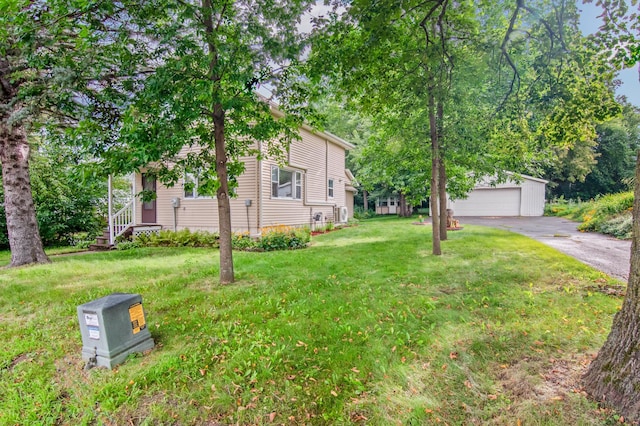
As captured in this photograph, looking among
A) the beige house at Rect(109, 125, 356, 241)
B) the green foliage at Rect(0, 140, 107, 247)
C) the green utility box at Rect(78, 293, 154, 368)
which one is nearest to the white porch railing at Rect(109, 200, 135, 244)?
the beige house at Rect(109, 125, 356, 241)

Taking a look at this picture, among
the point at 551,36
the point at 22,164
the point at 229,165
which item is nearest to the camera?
the point at 551,36

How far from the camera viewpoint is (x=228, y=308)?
166 inches

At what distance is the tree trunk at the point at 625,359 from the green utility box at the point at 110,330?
4019 millimetres

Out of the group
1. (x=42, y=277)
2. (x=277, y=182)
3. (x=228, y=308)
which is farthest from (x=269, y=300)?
(x=277, y=182)

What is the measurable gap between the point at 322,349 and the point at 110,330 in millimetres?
2053

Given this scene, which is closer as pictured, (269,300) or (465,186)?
(269,300)

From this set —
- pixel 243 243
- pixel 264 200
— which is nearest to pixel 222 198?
pixel 243 243

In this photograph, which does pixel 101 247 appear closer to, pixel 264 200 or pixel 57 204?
pixel 57 204

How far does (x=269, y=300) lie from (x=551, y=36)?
5943mm

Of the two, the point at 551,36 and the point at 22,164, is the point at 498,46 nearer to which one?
the point at 551,36

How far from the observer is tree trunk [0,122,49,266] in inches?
279

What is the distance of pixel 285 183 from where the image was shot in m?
12.9

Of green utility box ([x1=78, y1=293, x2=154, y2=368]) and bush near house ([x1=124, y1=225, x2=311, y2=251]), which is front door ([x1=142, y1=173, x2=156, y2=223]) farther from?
green utility box ([x1=78, y1=293, x2=154, y2=368])

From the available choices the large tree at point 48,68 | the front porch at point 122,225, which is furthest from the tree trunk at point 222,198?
the front porch at point 122,225
